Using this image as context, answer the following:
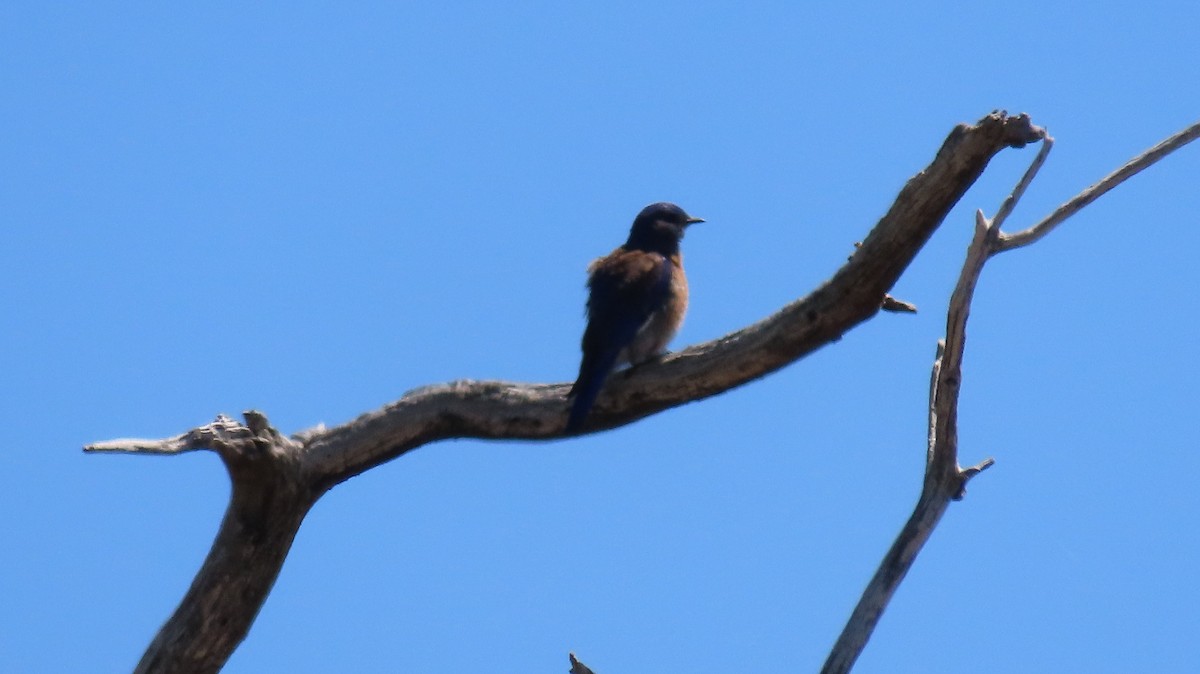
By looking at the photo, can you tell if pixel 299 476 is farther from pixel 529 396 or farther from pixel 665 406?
pixel 665 406

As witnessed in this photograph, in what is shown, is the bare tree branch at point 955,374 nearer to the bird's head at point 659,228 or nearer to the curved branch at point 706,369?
the curved branch at point 706,369

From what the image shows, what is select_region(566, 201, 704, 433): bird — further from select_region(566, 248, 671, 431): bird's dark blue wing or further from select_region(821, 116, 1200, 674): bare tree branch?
select_region(821, 116, 1200, 674): bare tree branch

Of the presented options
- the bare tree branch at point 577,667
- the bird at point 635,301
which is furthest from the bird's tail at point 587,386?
the bare tree branch at point 577,667

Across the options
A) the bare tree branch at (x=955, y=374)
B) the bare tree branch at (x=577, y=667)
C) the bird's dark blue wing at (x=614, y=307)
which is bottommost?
the bare tree branch at (x=577, y=667)

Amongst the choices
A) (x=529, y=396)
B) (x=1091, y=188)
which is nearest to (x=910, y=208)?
(x=1091, y=188)

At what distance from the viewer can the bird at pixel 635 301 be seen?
697 cm

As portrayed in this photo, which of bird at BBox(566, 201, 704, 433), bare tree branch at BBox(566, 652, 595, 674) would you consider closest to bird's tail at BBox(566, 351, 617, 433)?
bird at BBox(566, 201, 704, 433)

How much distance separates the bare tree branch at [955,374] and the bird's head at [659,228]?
2749 mm

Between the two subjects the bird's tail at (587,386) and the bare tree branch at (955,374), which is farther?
the bird's tail at (587,386)

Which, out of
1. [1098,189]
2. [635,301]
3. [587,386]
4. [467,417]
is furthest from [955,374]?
[635,301]

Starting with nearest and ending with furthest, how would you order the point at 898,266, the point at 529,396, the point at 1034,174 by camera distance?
the point at 1034,174 < the point at 898,266 < the point at 529,396

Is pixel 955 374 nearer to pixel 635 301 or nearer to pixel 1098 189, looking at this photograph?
pixel 1098 189

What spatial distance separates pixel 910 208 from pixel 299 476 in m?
2.58

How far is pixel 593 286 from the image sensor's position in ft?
26.6
